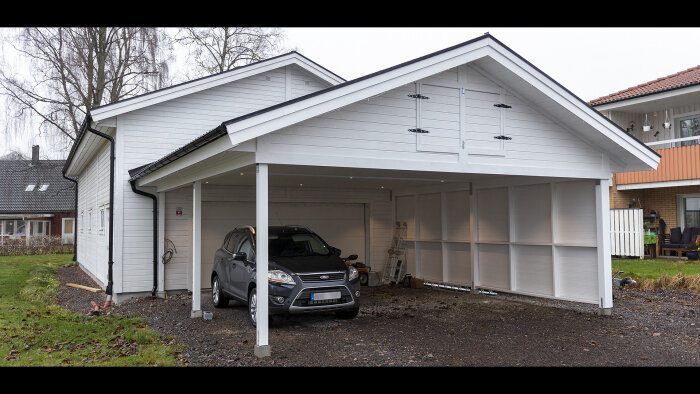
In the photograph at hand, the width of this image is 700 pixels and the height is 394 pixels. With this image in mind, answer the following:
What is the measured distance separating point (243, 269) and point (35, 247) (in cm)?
2447

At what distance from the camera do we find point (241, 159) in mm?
7727

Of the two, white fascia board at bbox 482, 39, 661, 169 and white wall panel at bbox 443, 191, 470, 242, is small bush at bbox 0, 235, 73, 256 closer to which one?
white wall panel at bbox 443, 191, 470, 242

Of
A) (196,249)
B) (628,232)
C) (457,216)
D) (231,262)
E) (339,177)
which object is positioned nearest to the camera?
(196,249)

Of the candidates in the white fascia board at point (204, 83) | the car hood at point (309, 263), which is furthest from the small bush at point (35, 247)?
the car hood at point (309, 263)

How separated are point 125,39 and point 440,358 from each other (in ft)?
67.3

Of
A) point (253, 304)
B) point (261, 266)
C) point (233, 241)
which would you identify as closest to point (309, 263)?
point (253, 304)

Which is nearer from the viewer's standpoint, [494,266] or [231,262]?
[231,262]

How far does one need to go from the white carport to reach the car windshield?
1.26 meters

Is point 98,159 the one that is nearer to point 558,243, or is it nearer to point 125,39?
point 125,39

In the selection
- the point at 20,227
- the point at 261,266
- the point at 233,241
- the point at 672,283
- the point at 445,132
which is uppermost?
the point at 445,132

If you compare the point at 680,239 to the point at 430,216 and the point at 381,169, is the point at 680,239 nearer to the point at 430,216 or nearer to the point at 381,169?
the point at 430,216

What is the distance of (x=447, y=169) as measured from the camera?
884 centimetres

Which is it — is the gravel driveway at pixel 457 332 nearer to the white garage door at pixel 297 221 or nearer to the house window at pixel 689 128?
the white garage door at pixel 297 221

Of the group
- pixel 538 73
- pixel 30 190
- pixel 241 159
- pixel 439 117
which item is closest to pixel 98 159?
pixel 241 159
